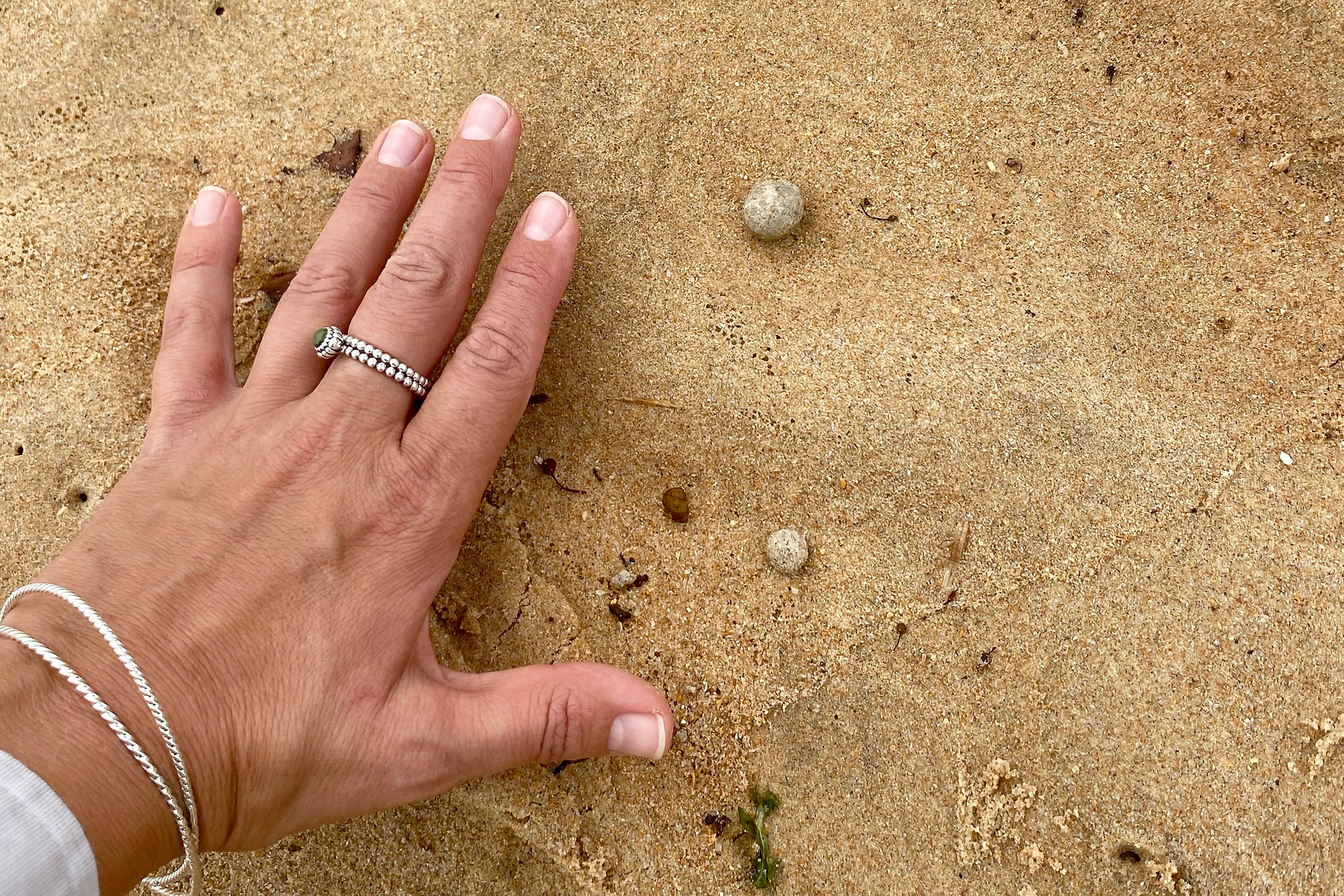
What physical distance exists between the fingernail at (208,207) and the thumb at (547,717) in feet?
4.71

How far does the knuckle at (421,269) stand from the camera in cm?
223

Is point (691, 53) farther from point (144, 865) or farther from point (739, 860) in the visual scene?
point (144, 865)

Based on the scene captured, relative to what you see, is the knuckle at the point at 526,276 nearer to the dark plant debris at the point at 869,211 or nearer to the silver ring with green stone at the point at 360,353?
the silver ring with green stone at the point at 360,353

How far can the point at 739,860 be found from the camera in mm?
2312

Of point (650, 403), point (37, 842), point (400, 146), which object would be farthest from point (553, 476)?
point (37, 842)

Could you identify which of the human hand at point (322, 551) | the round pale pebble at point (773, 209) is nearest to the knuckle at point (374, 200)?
the human hand at point (322, 551)

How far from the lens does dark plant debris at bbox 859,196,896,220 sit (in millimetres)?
2547

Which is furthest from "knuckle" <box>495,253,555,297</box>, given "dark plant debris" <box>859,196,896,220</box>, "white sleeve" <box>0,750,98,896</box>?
"white sleeve" <box>0,750,98,896</box>

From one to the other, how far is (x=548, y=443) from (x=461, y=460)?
0.35 metres

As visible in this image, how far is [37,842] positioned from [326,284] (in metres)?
1.38

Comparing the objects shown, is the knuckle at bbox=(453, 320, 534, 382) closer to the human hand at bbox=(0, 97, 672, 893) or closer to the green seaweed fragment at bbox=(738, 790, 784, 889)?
the human hand at bbox=(0, 97, 672, 893)

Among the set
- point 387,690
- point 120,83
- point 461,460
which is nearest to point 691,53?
point 461,460

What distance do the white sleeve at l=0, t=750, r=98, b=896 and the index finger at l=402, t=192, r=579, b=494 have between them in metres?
0.98

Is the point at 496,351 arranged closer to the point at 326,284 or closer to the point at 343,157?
the point at 326,284
